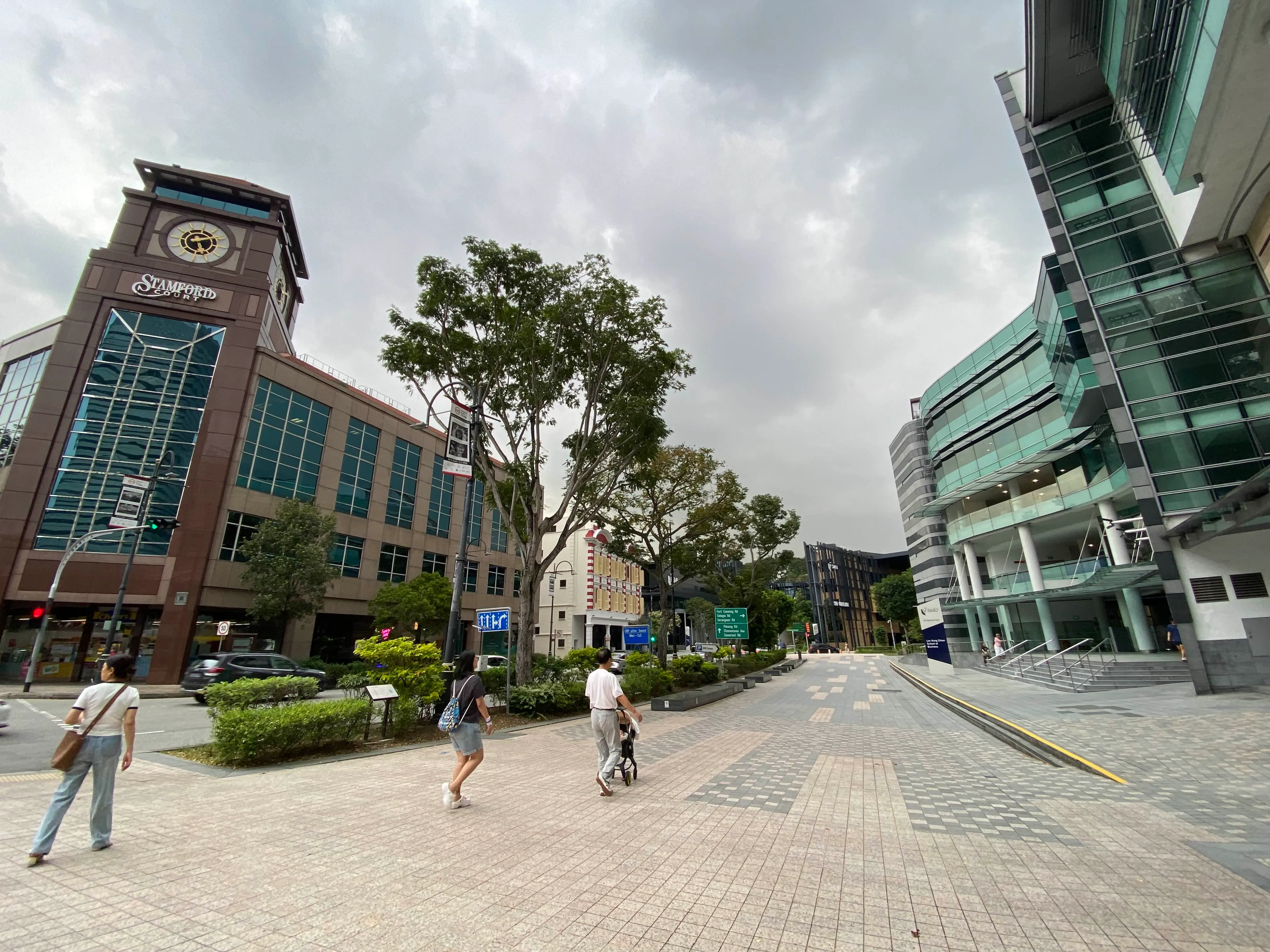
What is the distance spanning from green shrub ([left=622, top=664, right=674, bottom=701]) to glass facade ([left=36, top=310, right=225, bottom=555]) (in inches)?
862

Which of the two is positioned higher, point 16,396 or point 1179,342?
point 16,396

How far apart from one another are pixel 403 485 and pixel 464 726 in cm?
3443

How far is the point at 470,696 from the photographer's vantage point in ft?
21.0

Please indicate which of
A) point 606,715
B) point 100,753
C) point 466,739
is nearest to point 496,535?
point 606,715

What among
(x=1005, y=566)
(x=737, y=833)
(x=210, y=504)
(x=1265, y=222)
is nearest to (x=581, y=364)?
(x=737, y=833)

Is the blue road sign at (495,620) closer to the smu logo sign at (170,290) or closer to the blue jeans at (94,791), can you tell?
the blue jeans at (94,791)

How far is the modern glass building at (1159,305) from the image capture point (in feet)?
42.8

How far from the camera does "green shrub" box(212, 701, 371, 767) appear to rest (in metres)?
8.18

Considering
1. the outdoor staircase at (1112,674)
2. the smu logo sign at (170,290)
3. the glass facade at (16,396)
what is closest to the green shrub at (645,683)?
the outdoor staircase at (1112,674)

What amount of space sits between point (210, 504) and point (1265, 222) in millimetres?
40799

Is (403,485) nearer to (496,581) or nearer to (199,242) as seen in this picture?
(496,581)

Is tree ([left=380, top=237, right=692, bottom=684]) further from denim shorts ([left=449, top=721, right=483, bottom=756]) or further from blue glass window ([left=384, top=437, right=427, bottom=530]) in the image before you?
blue glass window ([left=384, top=437, right=427, bottom=530])

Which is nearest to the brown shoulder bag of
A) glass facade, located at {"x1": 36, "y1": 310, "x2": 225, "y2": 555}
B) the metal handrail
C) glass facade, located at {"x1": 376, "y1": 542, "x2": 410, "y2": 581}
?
glass facade, located at {"x1": 36, "y1": 310, "x2": 225, "y2": 555}

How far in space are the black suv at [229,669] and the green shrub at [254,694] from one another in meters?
7.82
